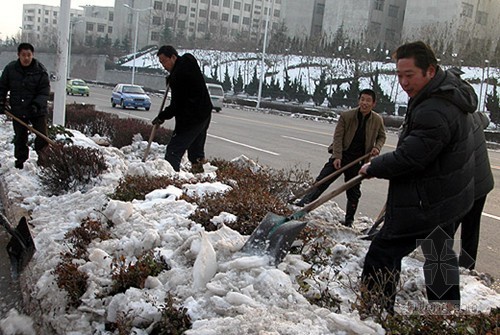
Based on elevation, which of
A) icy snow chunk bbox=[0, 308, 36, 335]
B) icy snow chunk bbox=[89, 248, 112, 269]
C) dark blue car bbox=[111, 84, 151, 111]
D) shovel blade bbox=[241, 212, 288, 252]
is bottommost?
dark blue car bbox=[111, 84, 151, 111]

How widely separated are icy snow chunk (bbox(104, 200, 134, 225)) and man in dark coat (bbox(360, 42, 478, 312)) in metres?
2.00

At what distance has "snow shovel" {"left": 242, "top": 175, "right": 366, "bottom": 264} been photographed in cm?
341

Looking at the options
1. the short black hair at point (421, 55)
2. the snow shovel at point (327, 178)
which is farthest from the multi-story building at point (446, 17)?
the short black hair at point (421, 55)

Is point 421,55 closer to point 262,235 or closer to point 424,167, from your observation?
point 424,167

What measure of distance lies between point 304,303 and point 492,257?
342 centimetres

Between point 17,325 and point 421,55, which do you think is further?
point 17,325

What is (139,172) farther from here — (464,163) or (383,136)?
(464,163)

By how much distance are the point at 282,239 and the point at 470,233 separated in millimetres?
1783

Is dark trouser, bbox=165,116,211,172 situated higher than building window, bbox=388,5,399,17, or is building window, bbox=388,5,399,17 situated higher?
building window, bbox=388,5,399,17

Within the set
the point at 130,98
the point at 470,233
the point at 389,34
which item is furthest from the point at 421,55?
the point at 389,34

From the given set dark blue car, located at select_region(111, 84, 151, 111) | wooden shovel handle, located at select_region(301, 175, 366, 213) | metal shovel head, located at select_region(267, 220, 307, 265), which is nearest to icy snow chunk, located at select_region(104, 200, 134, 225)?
metal shovel head, located at select_region(267, 220, 307, 265)

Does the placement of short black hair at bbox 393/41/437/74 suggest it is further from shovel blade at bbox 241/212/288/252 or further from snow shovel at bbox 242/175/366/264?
shovel blade at bbox 241/212/288/252

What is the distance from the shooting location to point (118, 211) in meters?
4.31

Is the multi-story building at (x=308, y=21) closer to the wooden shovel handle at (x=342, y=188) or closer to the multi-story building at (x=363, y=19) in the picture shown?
the multi-story building at (x=363, y=19)
